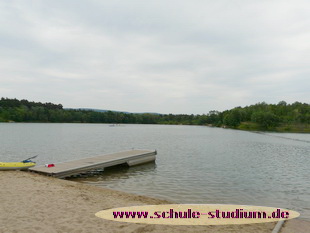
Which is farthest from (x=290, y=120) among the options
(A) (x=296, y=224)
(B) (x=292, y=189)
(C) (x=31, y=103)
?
(C) (x=31, y=103)

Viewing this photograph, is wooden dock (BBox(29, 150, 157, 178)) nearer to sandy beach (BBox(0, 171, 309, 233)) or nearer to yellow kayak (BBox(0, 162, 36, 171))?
yellow kayak (BBox(0, 162, 36, 171))

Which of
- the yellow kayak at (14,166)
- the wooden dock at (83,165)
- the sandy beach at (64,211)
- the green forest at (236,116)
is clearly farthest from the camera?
the green forest at (236,116)

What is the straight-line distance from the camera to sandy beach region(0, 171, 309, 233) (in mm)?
6664

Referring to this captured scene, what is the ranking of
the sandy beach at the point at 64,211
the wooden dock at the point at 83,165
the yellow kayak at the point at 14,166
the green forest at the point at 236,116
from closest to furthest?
the sandy beach at the point at 64,211, the wooden dock at the point at 83,165, the yellow kayak at the point at 14,166, the green forest at the point at 236,116

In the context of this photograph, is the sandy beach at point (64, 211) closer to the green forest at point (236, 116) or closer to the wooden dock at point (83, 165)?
the wooden dock at point (83, 165)

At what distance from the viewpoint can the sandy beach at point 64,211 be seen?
21.9 feet

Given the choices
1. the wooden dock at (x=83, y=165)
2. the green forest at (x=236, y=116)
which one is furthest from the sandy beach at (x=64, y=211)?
the green forest at (x=236, y=116)

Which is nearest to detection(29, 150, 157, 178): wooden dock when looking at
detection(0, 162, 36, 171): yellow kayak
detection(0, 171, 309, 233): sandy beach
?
detection(0, 162, 36, 171): yellow kayak

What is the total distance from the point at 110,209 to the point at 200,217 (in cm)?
320

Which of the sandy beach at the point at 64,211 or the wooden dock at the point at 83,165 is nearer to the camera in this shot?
the sandy beach at the point at 64,211

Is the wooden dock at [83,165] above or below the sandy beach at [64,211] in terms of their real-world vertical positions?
below

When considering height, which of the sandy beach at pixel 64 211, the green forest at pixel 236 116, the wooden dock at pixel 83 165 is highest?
the green forest at pixel 236 116

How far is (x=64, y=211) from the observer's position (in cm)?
799

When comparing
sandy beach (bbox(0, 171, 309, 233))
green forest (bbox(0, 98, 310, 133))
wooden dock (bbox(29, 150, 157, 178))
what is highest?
green forest (bbox(0, 98, 310, 133))
